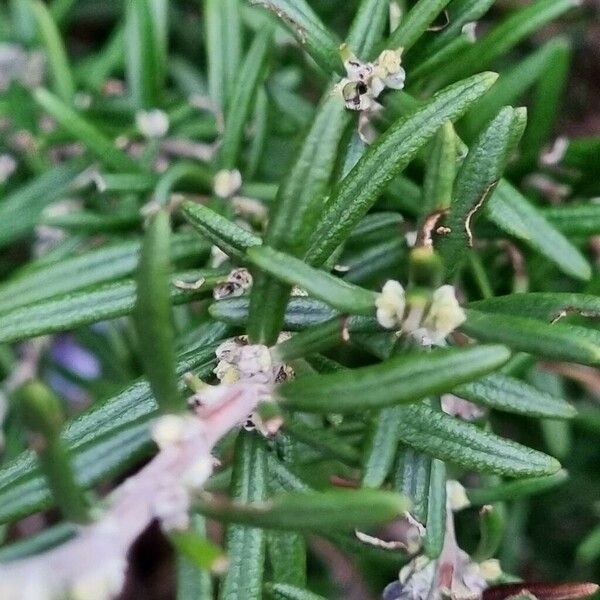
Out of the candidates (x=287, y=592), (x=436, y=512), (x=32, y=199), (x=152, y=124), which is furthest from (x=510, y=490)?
(x=32, y=199)

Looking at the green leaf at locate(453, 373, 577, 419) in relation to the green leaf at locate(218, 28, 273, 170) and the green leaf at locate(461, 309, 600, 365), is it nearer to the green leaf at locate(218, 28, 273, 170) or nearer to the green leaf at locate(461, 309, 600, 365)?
the green leaf at locate(461, 309, 600, 365)

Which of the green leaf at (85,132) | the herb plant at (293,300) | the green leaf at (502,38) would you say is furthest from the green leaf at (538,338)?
the green leaf at (85,132)

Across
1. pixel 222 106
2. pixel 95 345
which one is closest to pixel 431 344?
pixel 222 106

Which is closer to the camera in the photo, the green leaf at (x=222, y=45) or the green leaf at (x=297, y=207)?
the green leaf at (x=297, y=207)

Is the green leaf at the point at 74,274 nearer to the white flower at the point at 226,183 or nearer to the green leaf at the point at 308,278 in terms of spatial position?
the white flower at the point at 226,183

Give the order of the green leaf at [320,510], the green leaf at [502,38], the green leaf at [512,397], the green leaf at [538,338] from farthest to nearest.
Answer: the green leaf at [502,38] → the green leaf at [512,397] → the green leaf at [538,338] → the green leaf at [320,510]

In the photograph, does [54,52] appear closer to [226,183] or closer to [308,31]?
[226,183]

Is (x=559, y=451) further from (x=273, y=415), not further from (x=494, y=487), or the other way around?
(x=273, y=415)
